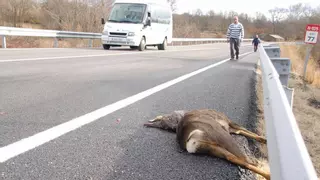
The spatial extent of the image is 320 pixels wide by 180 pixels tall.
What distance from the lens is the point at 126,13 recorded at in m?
17.5

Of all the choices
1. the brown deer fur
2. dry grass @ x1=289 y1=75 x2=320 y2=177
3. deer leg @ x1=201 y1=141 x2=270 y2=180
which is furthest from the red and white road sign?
deer leg @ x1=201 y1=141 x2=270 y2=180

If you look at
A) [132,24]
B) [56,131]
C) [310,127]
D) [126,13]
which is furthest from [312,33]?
[56,131]

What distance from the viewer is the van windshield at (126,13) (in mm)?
17422

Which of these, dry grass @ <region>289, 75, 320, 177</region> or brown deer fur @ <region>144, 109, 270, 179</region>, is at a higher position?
brown deer fur @ <region>144, 109, 270, 179</region>

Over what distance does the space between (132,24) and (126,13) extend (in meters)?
0.94

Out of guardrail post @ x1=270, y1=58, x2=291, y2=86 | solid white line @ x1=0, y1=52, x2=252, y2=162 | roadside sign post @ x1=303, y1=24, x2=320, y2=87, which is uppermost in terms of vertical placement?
roadside sign post @ x1=303, y1=24, x2=320, y2=87

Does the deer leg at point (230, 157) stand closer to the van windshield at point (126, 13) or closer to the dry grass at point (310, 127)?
the dry grass at point (310, 127)

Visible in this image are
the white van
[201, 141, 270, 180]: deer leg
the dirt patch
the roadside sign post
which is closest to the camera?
[201, 141, 270, 180]: deer leg

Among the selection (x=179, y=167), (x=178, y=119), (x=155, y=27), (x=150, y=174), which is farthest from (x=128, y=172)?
(x=155, y=27)

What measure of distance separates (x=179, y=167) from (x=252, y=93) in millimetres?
3952

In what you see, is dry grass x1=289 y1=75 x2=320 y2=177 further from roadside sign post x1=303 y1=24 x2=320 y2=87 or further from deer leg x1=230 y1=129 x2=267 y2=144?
roadside sign post x1=303 y1=24 x2=320 y2=87

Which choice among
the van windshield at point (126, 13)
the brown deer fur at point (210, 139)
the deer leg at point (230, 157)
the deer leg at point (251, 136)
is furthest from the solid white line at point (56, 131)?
the van windshield at point (126, 13)

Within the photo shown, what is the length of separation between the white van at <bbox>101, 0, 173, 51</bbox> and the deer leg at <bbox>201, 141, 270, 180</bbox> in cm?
1458

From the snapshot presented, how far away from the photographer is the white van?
1673 centimetres
